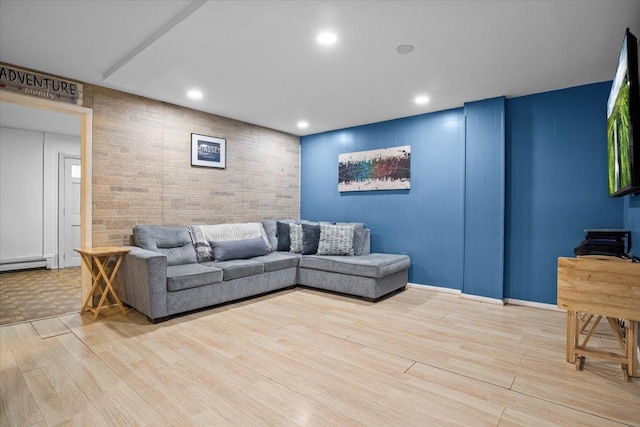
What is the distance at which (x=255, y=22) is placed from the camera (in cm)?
243

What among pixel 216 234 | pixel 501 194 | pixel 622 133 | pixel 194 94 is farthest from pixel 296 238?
pixel 622 133

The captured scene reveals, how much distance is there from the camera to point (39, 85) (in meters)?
3.38

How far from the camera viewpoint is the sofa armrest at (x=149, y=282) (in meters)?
3.19

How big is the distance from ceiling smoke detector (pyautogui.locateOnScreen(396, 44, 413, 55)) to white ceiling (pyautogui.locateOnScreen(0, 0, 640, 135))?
0.22ft

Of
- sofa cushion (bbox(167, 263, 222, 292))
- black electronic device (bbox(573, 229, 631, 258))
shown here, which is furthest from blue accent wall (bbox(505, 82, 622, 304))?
sofa cushion (bbox(167, 263, 222, 292))

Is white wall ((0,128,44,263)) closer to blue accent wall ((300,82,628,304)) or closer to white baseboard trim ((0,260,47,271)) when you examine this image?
white baseboard trim ((0,260,47,271))

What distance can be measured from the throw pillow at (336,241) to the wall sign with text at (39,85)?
339 centimetres

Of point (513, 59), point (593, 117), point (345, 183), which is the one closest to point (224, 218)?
point (345, 183)

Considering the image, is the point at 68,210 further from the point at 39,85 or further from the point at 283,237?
the point at 283,237

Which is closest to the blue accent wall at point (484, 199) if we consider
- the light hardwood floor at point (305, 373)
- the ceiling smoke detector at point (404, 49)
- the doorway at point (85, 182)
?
the light hardwood floor at point (305, 373)

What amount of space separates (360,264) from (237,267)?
1.51 meters

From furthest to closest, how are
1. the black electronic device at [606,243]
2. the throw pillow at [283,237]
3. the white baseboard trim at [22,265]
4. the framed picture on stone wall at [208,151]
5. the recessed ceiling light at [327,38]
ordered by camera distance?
1. the white baseboard trim at [22,265]
2. the throw pillow at [283,237]
3. the framed picture on stone wall at [208,151]
4. the black electronic device at [606,243]
5. the recessed ceiling light at [327,38]

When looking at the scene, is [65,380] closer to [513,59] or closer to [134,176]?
[134,176]

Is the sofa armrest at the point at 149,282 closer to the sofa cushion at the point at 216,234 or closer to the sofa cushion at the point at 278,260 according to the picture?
the sofa cushion at the point at 216,234
